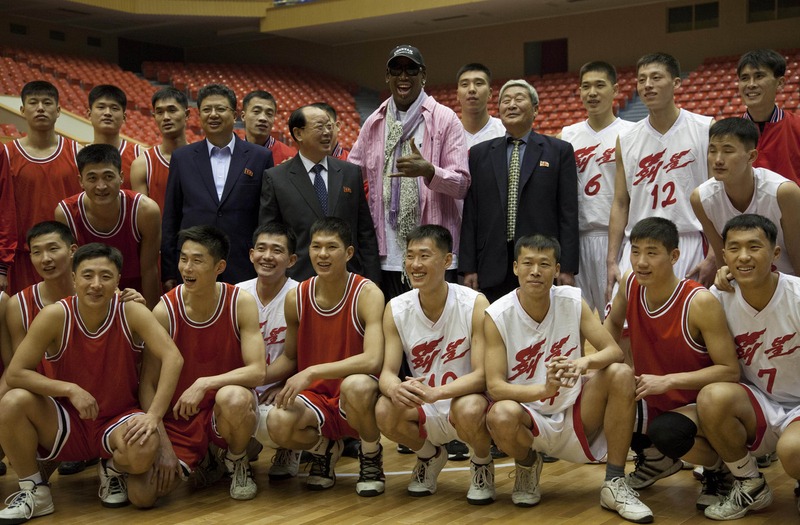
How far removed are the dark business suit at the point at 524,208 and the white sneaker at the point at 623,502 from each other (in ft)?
4.27

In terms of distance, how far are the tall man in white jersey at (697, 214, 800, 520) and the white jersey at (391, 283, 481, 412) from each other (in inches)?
44.0

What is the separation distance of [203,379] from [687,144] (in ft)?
9.45

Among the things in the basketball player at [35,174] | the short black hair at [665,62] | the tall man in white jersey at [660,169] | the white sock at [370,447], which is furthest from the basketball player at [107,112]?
the short black hair at [665,62]

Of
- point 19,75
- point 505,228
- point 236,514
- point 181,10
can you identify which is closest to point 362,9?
point 181,10

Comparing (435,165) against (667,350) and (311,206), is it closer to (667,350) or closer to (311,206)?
(311,206)

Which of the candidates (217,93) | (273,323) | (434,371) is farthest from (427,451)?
(217,93)

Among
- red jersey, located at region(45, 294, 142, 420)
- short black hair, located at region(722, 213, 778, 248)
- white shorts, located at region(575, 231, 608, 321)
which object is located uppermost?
short black hair, located at region(722, 213, 778, 248)

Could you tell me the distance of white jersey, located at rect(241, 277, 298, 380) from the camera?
417 centimetres

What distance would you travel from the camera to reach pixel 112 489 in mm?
3568

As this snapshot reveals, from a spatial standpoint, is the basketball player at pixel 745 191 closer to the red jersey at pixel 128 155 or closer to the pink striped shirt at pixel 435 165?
the pink striped shirt at pixel 435 165

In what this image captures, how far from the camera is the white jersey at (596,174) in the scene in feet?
15.0

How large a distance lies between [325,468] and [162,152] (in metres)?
2.41

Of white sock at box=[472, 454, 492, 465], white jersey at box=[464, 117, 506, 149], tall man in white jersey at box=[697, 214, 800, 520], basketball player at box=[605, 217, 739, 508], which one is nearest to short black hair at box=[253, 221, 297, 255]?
white sock at box=[472, 454, 492, 465]

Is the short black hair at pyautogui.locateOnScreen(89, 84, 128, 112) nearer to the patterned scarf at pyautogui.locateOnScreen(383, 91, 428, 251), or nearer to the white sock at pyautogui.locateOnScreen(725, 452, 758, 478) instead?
the patterned scarf at pyautogui.locateOnScreen(383, 91, 428, 251)
